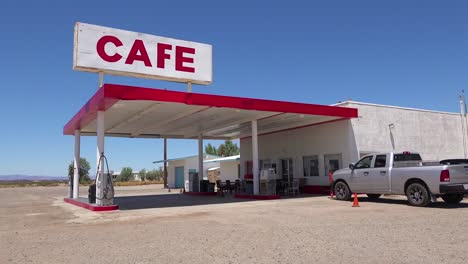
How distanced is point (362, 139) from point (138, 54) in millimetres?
12167

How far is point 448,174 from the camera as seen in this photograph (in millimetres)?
13891

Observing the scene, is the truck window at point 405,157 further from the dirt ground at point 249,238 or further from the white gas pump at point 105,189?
the white gas pump at point 105,189

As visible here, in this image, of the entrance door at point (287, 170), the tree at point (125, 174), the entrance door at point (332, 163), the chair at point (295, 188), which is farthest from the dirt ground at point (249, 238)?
the tree at point (125, 174)

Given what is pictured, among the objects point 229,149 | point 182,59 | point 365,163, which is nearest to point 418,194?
point 365,163

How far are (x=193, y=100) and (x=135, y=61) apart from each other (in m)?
4.62

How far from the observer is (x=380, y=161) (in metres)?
16.3

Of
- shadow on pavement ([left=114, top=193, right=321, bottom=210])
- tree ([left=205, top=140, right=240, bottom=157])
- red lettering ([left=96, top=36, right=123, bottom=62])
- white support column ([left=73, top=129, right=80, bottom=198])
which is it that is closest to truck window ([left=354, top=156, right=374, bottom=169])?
shadow on pavement ([left=114, top=193, right=321, bottom=210])

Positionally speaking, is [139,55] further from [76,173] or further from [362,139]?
[362,139]

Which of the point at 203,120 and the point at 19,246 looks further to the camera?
the point at 203,120

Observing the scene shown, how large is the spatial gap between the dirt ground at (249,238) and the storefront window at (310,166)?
10309 mm

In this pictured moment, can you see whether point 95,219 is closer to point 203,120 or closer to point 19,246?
point 19,246

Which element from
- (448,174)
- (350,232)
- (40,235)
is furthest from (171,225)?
(448,174)

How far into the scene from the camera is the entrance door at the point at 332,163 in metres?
22.4

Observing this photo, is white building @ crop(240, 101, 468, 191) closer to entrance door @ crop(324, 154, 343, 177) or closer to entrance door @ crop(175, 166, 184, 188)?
entrance door @ crop(324, 154, 343, 177)
